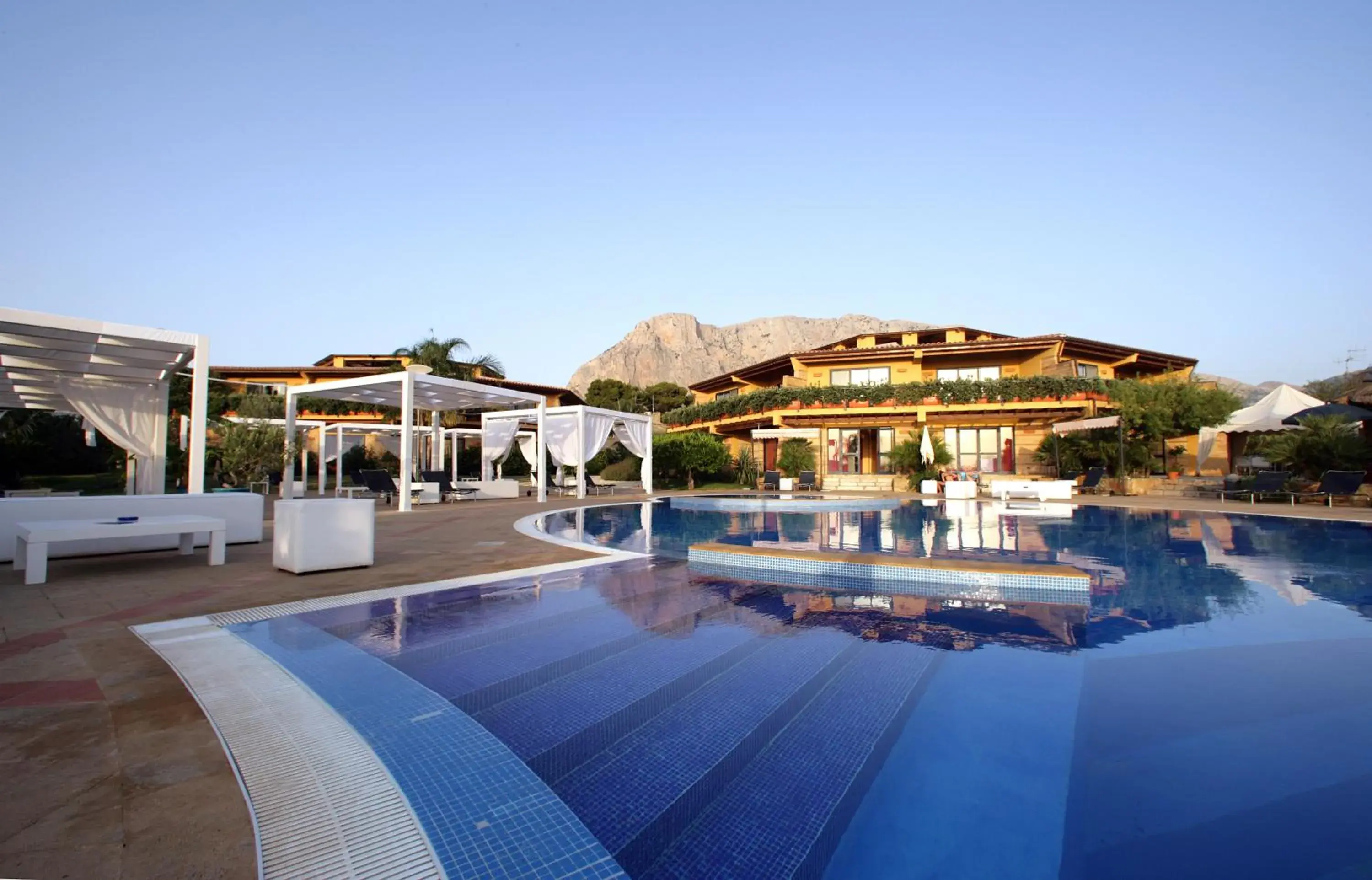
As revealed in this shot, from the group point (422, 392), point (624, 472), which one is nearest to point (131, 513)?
point (422, 392)

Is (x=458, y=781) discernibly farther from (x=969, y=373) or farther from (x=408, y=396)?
(x=969, y=373)

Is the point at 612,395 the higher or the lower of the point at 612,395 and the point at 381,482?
the higher

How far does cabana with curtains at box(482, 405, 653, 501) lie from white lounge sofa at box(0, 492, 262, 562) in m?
9.27

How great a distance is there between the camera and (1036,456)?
76.2 feet

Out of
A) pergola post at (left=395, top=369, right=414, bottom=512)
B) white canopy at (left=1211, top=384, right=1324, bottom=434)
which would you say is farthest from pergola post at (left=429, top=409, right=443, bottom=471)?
white canopy at (left=1211, top=384, right=1324, bottom=434)

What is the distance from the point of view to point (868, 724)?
2910 millimetres

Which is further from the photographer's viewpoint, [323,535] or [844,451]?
[844,451]

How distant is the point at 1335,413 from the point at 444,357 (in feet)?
88.8

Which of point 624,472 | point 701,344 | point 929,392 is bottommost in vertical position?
point 624,472

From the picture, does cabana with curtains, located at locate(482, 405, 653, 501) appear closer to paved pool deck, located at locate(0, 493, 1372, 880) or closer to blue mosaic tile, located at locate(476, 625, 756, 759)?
paved pool deck, located at locate(0, 493, 1372, 880)

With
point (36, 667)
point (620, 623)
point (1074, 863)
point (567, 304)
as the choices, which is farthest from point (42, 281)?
point (1074, 863)

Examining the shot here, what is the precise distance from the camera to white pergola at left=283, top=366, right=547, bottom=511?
46.3ft

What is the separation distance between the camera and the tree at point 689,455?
Result: 24.0 metres

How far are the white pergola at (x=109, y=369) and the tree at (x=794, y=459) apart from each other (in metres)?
17.3
